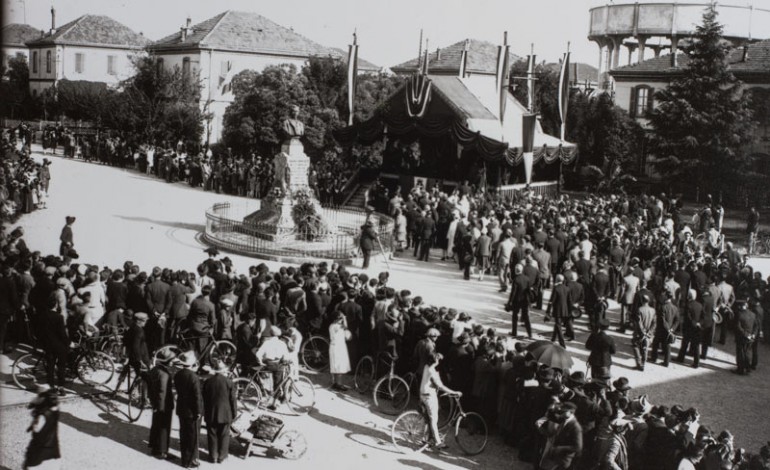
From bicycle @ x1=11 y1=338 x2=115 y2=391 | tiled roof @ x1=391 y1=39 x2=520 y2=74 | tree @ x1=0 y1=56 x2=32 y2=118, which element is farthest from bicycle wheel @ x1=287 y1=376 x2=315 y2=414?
tiled roof @ x1=391 y1=39 x2=520 y2=74

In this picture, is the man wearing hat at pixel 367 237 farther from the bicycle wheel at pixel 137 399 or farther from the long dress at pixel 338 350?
the bicycle wheel at pixel 137 399

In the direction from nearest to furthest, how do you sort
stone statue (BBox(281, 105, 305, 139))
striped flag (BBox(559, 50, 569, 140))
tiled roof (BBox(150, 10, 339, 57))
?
Answer: 1. stone statue (BBox(281, 105, 305, 139))
2. striped flag (BBox(559, 50, 569, 140))
3. tiled roof (BBox(150, 10, 339, 57))

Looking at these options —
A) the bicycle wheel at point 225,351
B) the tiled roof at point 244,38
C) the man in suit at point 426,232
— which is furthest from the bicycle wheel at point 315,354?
the tiled roof at point 244,38

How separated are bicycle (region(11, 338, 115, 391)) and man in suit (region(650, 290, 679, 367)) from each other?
9436 millimetres

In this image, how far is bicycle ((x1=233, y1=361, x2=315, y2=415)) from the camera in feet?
38.1

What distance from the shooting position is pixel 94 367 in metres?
12.4

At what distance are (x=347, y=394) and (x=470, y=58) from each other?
50.3 meters

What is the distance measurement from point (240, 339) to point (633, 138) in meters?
33.2

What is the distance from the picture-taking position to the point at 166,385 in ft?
32.9

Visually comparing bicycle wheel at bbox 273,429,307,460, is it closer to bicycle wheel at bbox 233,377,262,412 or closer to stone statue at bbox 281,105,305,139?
bicycle wheel at bbox 233,377,262,412

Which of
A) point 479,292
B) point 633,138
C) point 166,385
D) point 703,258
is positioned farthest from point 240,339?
point 633,138

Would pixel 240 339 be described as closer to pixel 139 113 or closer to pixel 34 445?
pixel 34 445

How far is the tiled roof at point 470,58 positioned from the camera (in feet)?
194

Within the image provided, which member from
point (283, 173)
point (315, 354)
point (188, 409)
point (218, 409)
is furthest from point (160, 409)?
point (283, 173)
